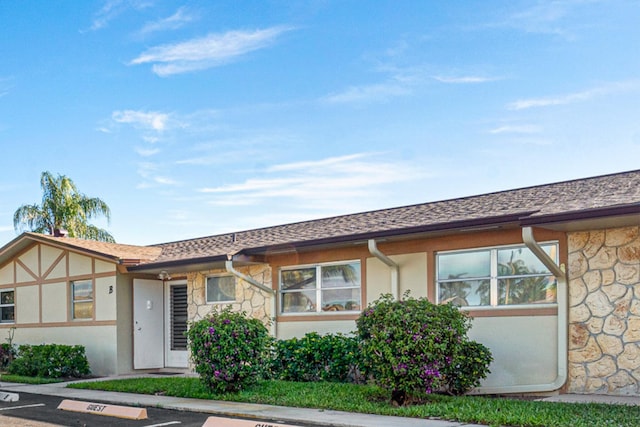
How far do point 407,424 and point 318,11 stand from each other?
1003 cm

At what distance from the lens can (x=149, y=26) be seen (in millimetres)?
16562

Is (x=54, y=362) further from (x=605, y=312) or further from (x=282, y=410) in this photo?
(x=605, y=312)

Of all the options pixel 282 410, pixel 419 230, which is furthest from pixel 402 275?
pixel 282 410

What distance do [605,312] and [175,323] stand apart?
434 inches

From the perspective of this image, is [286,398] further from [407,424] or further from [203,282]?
[203,282]

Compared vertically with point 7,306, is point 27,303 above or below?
above

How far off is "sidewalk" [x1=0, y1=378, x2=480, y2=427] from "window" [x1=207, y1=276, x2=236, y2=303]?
12.7ft

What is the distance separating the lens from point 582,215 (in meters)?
9.97

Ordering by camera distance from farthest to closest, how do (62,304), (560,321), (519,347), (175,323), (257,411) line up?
(62,304), (175,323), (519,347), (560,321), (257,411)

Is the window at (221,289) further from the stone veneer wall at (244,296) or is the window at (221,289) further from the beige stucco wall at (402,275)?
the beige stucco wall at (402,275)

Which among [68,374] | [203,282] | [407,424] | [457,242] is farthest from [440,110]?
A: [68,374]

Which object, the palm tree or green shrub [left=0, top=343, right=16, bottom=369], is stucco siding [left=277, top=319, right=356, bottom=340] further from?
the palm tree

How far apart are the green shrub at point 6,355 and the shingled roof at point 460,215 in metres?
5.25

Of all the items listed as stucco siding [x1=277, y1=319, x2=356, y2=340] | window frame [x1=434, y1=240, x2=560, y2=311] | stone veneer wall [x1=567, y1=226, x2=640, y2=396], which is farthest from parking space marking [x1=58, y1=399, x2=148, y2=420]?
stone veneer wall [x1=567, y1=226, x2=640, y2=396]
